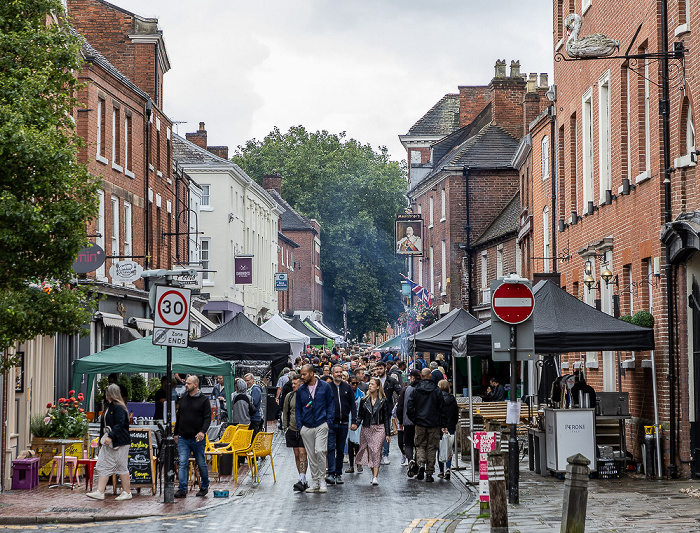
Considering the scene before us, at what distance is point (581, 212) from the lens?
78.4 ft

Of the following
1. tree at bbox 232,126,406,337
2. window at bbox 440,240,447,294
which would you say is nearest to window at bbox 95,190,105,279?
window at bbox 440,240,447,294

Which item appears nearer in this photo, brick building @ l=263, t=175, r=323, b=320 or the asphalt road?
the asphalt road

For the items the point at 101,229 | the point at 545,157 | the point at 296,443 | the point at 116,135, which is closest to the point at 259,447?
the point at 296,443

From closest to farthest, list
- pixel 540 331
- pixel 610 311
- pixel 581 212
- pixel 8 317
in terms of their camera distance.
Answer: pixel 8 317
pixel 540 331
pixel 610 311
pixel 581 212

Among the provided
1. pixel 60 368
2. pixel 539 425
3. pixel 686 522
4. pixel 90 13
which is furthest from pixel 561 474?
pixel 90 13

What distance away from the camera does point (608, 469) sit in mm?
17219

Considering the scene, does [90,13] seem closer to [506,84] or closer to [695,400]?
[506,84]

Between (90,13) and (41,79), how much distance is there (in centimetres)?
2233

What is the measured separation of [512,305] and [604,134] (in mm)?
8667

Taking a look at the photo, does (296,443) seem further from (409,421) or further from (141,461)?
(141,461)

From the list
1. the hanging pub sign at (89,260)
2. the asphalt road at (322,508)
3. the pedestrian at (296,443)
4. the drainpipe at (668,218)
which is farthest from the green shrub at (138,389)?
the drainpipe at (668,218)

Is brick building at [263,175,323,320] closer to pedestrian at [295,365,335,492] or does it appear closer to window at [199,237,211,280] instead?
window at [199,237,211,280]

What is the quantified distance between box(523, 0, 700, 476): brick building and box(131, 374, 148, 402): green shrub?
1108cm

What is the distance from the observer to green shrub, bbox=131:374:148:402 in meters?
28.5
